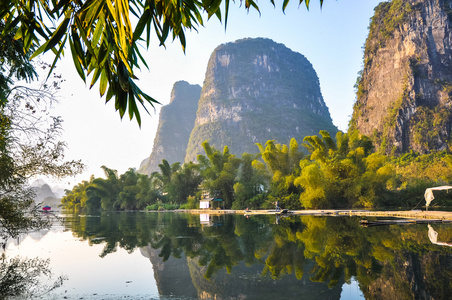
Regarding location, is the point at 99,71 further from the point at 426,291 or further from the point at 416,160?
the point at 416,160

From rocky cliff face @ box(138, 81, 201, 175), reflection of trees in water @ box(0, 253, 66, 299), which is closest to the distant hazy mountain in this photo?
reflection of trees in water @ box(0, 253, 66, 299)

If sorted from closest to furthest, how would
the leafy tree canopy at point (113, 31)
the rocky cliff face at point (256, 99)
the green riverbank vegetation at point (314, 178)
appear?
the leafy tree canopy at point (113, 31), the green riverbank vegetation at point (314, 178), the rocky cliff face at point (256, 99)

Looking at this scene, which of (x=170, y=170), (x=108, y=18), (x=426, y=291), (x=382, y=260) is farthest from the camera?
(x=170, y=170)

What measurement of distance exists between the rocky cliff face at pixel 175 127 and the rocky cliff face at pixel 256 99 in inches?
1348

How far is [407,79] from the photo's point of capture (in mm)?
54719

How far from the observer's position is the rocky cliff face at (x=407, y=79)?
5088 cm

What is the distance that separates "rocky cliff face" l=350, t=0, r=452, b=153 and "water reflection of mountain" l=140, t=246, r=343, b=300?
52583 mm

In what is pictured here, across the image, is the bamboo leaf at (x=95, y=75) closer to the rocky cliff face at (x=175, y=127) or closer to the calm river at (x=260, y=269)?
the calm river at (x=260, y=269)

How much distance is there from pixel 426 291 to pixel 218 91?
380ft

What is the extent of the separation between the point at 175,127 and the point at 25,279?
156046 millimetres

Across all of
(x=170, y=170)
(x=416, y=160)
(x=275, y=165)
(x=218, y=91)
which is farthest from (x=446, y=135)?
(x=218, y=91)

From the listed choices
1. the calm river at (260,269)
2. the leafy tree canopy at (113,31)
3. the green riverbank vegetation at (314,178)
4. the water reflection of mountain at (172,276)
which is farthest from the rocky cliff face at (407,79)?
Result: the leafy tree canopy at (113,31)

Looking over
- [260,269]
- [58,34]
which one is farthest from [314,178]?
[58,34]

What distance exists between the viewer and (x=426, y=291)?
161 inches
